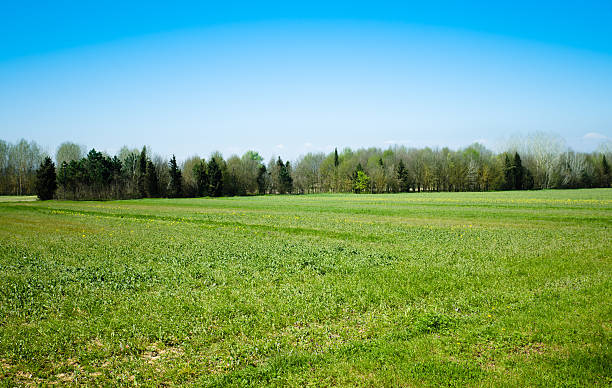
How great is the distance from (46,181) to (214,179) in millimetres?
40787

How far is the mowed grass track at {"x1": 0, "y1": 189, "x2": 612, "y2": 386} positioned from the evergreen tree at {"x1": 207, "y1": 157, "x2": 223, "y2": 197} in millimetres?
89788

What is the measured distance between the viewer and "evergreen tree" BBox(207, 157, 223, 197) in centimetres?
10425

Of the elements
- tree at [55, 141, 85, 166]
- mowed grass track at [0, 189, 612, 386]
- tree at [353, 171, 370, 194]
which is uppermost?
tree at [55, 141, 85, 166]

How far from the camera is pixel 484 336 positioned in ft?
22.1

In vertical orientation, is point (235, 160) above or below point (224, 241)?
above

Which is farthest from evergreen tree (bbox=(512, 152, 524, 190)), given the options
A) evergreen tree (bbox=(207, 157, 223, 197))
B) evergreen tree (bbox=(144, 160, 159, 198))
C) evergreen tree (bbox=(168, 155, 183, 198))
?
evergreen tree (bbox=(144, 160, 159, 198))

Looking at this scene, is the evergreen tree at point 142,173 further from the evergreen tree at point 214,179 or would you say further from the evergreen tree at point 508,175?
the evergreen tree at point 508,175

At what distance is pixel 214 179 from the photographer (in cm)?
10488

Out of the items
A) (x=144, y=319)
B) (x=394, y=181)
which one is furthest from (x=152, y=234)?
(x=394, y=181)

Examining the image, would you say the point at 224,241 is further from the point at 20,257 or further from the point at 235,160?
the point at 235,160

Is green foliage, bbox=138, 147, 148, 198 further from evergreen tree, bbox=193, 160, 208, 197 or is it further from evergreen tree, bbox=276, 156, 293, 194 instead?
evergreen tree, bbox=276, 156, 293, 194

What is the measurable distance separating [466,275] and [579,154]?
544 ft

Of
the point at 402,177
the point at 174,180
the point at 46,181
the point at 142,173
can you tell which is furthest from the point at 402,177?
the point at 46,181

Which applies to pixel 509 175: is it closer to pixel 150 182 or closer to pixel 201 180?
pixel 201 180
